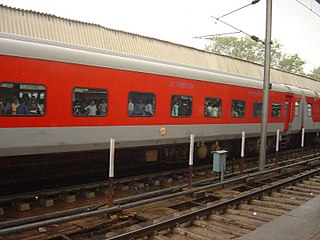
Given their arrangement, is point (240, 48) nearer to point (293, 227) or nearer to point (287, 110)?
point (287, 110)

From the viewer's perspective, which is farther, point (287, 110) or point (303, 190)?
point (287, 110)

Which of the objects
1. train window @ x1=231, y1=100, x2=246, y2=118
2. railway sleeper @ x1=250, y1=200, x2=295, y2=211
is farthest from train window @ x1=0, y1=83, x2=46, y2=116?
train window @ x1=231, y1=100, x2=246, y2=118

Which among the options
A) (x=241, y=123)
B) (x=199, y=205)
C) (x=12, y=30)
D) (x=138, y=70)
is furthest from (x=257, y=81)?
(x=12, y=30)

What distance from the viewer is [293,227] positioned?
5.62m

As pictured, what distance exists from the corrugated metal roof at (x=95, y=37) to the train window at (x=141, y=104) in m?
6.53

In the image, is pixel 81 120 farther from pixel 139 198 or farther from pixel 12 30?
pixel 12 30

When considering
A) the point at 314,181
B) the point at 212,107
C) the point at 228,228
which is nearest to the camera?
the point at 228,228

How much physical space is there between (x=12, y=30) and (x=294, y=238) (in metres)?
11.7

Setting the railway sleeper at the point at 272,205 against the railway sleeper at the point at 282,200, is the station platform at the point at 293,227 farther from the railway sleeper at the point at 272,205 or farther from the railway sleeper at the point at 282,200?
the railway sleeper at the point at 282,200

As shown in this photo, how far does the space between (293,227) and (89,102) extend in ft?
15.7

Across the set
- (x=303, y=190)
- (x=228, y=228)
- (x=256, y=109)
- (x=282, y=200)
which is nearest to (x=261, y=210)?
(x=282, y=200)

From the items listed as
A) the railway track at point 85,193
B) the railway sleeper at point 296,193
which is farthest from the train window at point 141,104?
the railway sleeper at point 296,193

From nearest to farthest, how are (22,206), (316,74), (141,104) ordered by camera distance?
(22,206), (141,104), (316,74)

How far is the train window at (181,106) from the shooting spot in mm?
9883
